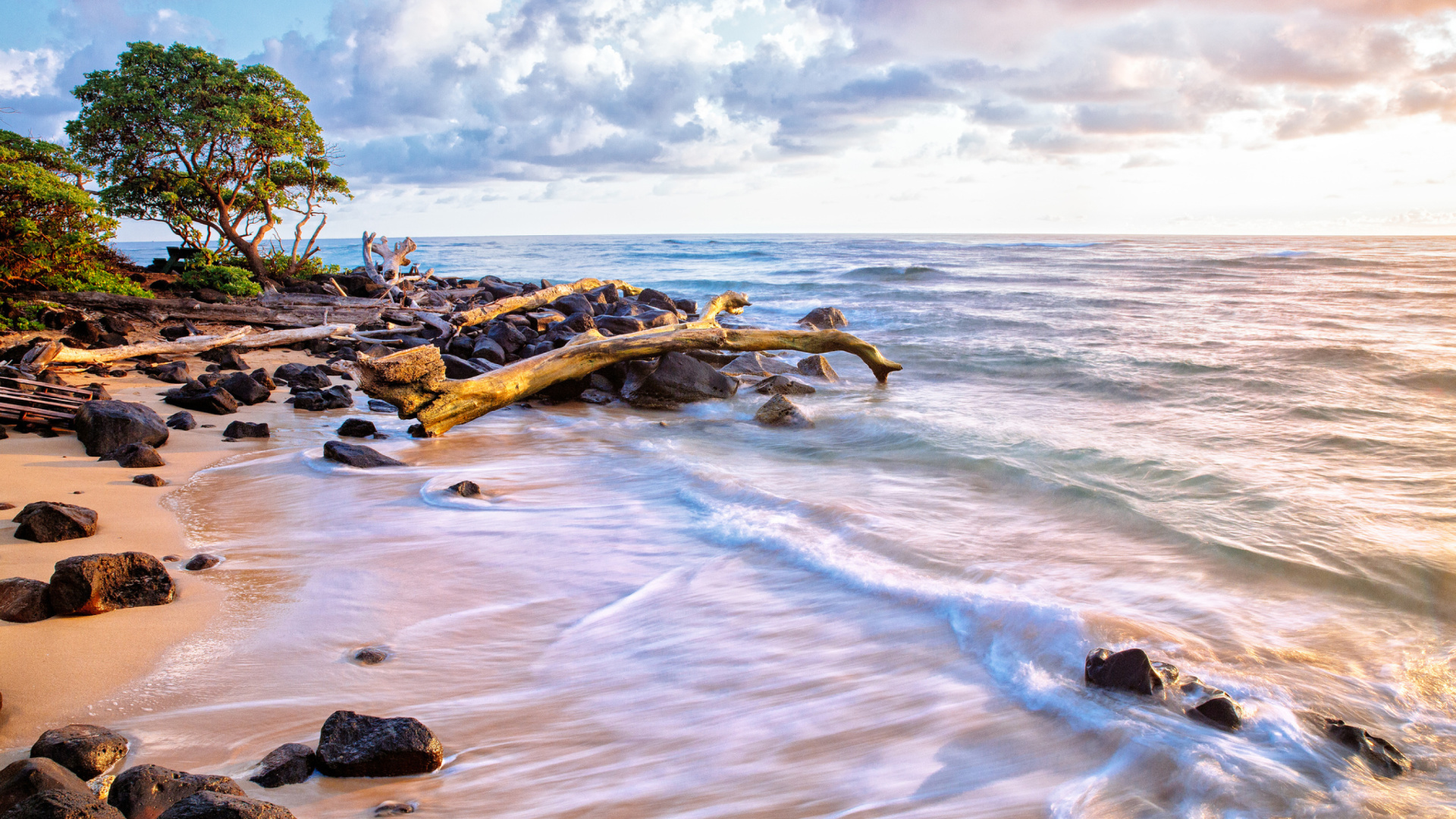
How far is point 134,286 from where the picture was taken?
11.3m

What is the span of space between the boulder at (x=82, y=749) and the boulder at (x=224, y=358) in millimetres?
7866

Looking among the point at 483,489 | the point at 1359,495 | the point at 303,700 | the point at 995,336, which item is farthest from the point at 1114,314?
the point at 303,700

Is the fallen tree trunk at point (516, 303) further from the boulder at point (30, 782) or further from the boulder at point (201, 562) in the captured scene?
the boulder at point (30, 782)

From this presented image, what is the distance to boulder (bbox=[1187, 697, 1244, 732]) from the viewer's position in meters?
2.74

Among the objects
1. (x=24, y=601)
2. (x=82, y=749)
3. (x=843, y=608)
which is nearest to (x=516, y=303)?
(x=24, y=601)

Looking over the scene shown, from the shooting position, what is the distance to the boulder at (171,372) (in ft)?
25.9

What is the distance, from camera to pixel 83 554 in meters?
3.59

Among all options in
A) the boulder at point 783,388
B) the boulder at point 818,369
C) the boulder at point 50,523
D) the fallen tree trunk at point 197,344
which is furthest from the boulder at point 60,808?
the boulder at point 818,369

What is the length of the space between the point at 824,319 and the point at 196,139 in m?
12.0

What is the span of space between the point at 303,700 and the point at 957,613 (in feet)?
9.16

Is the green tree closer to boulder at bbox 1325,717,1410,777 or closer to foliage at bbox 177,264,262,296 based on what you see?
foliage at bbox 177,264,262,296

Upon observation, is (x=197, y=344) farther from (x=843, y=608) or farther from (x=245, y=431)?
(x=843, y=608)

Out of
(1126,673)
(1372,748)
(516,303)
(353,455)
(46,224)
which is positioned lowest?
(1372,748)

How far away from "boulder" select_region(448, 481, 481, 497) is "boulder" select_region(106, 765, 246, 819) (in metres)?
3.04
